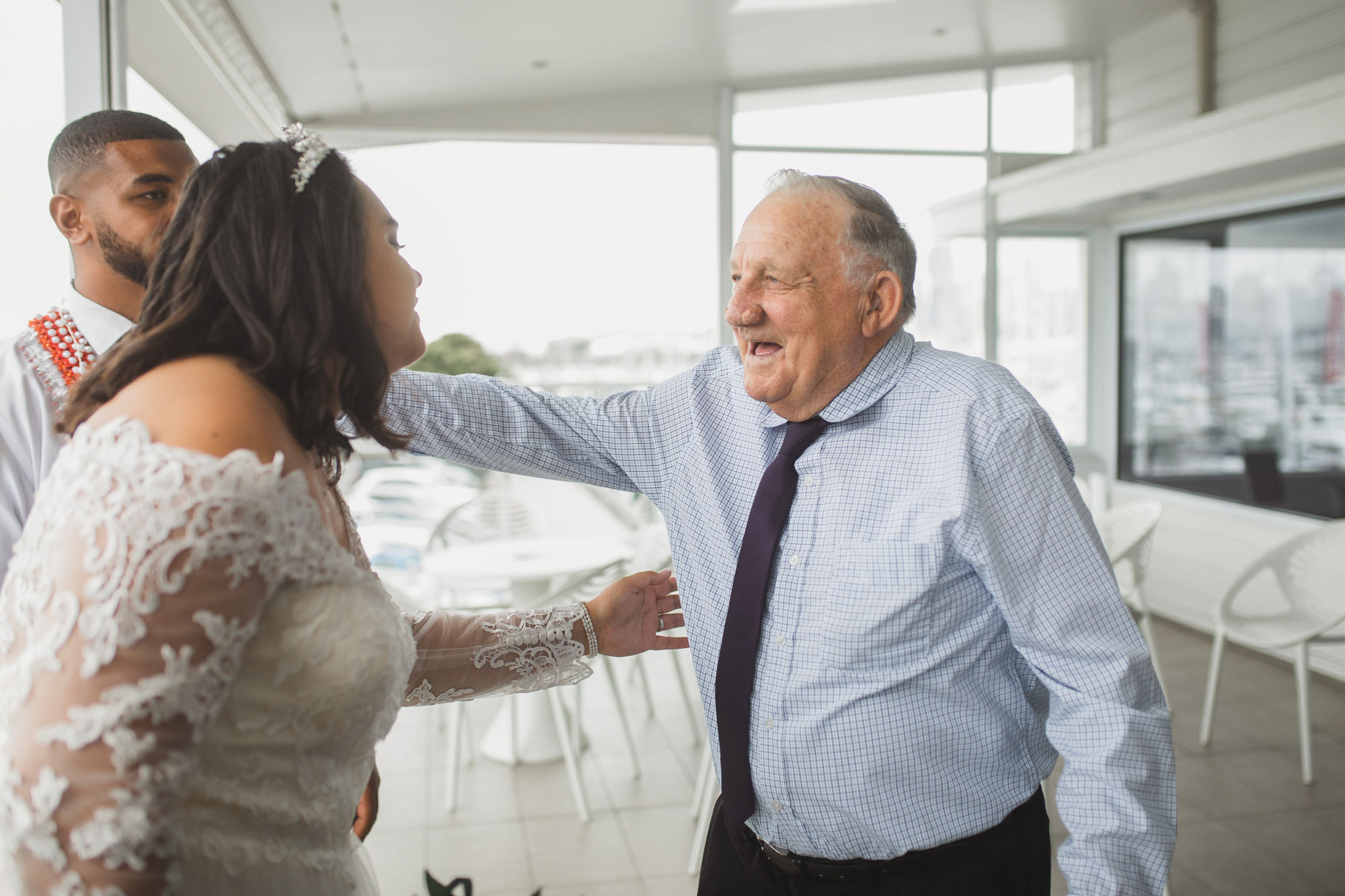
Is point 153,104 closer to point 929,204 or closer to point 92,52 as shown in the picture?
point 92,52

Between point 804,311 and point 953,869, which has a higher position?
point 804,311

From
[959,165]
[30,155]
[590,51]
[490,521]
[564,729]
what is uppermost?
[590,51]

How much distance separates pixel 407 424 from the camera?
5.04ft

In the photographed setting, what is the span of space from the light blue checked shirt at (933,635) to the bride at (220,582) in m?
0.56

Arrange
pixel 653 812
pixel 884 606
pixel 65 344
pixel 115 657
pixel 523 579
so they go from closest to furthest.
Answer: pixel 115 657 → pixel 884 606 → pixel 65 344 → pixel 653 812 → pixel 523 579

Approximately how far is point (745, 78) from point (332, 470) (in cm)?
496

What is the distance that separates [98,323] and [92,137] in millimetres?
284

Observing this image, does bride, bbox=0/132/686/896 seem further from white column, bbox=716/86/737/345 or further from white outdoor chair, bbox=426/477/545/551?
white column, bbox=716/86/737/345

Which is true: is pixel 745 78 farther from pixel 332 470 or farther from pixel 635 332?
pixel 332 470

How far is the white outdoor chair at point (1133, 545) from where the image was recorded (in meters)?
3.69

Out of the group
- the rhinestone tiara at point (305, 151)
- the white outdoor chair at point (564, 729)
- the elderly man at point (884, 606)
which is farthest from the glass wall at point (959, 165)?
the rhinestone tiara at point (305, 151)

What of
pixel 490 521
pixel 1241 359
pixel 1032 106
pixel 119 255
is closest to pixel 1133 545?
pixel 1241 359

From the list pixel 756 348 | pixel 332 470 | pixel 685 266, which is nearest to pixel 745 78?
pixel 685 266

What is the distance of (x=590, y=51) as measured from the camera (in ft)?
16.1
